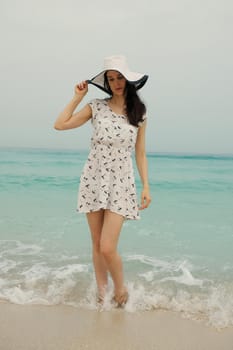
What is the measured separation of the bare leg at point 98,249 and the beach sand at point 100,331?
0.35m

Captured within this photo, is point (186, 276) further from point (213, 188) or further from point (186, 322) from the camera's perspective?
point (213, 188)

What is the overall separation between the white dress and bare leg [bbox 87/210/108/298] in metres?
0.09

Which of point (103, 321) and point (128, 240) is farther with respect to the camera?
point (128, 240)

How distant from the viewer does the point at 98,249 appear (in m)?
3.63

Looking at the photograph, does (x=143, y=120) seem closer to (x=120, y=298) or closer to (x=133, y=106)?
(x=133, y=106)

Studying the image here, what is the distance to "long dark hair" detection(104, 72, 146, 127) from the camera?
11.2 ft

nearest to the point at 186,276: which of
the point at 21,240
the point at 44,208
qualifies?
the point at 21,240

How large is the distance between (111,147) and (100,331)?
4.24 feet

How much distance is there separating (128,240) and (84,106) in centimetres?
302

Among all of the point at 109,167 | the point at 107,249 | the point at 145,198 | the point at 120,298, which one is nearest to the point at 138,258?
the point at 120,298

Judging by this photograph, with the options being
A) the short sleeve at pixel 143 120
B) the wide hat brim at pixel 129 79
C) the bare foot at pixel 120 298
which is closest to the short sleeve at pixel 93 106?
the wide hat brim at pixel 129 79

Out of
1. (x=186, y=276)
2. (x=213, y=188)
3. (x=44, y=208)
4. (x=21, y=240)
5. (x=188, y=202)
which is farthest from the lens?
(x=213, y=188)

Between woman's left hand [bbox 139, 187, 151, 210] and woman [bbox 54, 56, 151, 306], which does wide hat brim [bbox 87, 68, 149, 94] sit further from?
woman's left hand [bbox 139, 187, 151, 210]

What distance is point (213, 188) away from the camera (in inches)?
546
